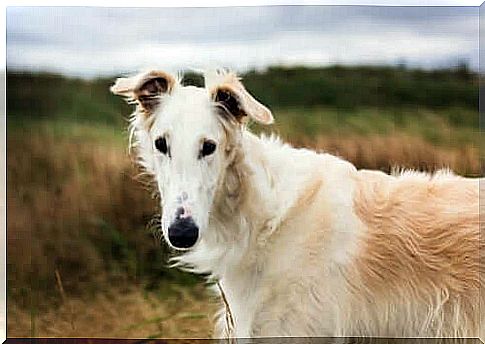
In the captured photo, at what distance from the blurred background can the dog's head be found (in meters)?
0.22

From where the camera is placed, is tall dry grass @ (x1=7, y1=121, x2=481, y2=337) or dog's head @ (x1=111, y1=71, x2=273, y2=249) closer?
dog's head @ (x1=111, y1=71, x2=273, y2=249)

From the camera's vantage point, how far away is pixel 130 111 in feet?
11.5

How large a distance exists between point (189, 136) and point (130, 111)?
1.45 ft

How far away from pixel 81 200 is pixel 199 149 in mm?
687

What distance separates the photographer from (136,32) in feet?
11.5

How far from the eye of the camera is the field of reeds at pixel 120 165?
350cm

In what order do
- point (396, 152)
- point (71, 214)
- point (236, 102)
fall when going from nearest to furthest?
point (236, 102) → point (396, 152) → point (71, 214)

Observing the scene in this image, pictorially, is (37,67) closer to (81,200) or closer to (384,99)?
(81,200)

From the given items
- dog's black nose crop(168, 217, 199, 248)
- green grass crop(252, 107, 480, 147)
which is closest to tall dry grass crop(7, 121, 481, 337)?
dog's black nose crop(168, 217, 199, 248)

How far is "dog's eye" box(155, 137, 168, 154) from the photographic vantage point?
3184 millimetres

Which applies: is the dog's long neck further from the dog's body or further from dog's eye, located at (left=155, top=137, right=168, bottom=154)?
dog's eye, located at (left=155, top=137, right=168, bottom=154)

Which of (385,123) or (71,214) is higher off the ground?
(385,123)

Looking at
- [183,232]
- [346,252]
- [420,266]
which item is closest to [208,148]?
[183,232]

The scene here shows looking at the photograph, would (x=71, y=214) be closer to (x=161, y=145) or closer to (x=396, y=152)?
(x=161, y=145)
